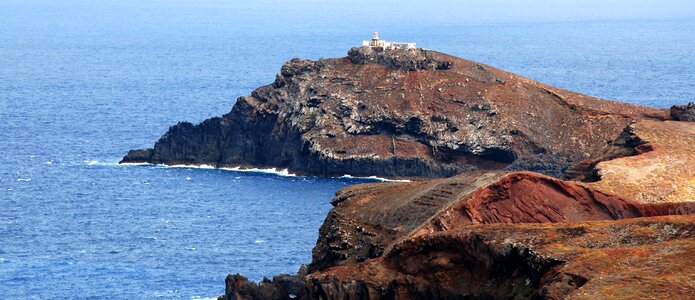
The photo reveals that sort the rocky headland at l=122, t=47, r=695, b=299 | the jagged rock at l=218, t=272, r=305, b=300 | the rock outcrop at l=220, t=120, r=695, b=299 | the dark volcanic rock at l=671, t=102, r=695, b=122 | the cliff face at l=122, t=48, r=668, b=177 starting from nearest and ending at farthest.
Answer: the rock outcrop at l=220, t=120, r=695, b=299 < the rocky headland at l=122, t=47, r=695, b=299 < the jagged rock at l=218, t=272, r=305, b=300 < the dark volcanic rock at l=671, t=102, r=695, b=122 < the cliff face at l=122, t=48, r=668, b=177

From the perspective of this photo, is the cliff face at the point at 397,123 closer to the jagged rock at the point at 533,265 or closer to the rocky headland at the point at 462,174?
the rocky headland at the point at 462,174

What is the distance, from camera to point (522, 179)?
85500mm

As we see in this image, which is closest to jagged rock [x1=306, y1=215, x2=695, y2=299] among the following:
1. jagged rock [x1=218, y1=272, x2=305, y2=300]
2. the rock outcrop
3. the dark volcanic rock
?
the rock outcrop

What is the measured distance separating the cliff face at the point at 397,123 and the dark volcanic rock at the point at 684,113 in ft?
45.8

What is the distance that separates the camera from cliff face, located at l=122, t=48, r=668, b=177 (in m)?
164

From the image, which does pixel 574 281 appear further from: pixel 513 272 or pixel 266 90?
pixel 266 90

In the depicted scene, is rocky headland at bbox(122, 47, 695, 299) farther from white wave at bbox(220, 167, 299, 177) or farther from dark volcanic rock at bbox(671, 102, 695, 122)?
white wave at bbox(220, 167, 299, 177)

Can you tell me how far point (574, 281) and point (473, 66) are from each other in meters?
117

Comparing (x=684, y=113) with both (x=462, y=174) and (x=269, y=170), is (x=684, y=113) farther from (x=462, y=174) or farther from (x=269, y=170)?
(x=462, y=174)

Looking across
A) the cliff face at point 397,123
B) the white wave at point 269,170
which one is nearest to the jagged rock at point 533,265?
the cliff face at point 397,123

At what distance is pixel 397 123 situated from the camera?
17025 cm

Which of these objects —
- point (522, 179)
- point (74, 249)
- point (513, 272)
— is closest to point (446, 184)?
point (522, 179)

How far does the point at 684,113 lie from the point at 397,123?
3692 cm

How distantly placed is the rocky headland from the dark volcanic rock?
0.43 metres
